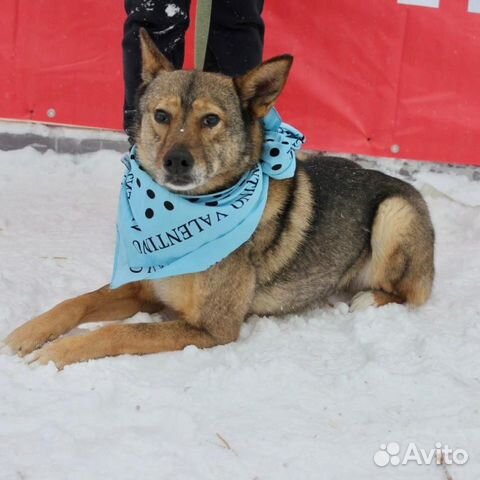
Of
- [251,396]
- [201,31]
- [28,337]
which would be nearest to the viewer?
[251,396]

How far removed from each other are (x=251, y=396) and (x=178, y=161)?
1.00m

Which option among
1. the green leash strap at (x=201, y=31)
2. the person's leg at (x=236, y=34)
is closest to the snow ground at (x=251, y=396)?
the green leash strap at (x=201, y=31)

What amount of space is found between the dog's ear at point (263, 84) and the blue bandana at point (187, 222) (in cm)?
13

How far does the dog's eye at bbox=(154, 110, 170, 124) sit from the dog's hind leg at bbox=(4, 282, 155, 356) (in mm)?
787

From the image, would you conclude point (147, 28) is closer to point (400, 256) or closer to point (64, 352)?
point (400, 256)

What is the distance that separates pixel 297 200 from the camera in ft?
11.1

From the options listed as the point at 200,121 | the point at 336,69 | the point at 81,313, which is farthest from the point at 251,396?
the point at 336,69

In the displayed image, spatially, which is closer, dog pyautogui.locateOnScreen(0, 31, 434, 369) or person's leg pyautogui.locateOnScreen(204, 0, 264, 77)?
dog pyautogui.locateOnScreen(0, 31, 434, 369)

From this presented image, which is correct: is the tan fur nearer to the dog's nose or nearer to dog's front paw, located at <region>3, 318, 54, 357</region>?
the dog's nose

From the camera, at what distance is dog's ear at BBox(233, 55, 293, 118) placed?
2967mm

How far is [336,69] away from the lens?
17.1 ft

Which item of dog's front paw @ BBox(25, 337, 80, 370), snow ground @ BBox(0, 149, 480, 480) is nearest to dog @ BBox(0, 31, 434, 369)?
dog's front paw @ BBox(25, 337, 80, 370)

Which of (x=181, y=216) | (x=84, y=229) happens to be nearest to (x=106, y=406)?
(x=181, y=216)

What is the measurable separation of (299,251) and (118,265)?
0.89 meters
